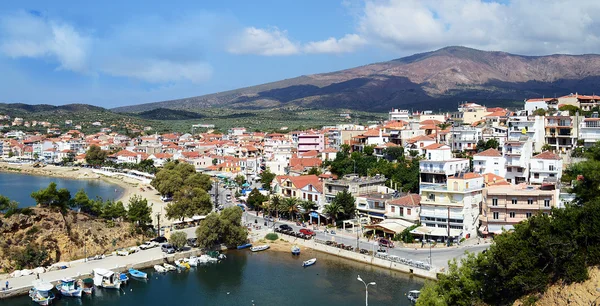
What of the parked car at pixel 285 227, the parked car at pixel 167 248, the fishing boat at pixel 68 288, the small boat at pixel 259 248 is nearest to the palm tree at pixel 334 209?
the parked car at pixel 285 227

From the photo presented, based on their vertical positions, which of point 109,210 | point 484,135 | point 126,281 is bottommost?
point 126,281

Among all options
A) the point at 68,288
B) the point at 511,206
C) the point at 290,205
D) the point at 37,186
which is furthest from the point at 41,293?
the point at 37,186

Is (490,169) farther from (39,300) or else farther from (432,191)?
(39,300)

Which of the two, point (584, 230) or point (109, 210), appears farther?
point (109, 210)

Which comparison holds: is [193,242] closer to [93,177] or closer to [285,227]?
[285,227]

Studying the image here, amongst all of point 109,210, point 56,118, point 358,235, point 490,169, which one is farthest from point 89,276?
point 56,118

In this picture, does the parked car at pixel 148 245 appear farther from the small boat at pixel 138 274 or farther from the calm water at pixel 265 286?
the small boat at pixel 138 274
